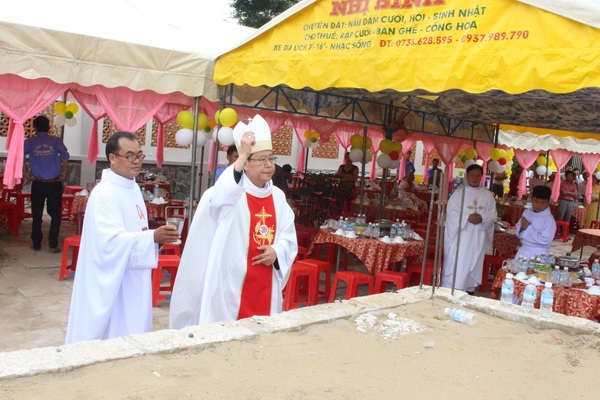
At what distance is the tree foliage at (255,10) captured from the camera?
22319 millimetres

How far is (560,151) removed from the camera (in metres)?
16.4

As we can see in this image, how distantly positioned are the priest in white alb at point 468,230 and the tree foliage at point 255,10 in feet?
54.0

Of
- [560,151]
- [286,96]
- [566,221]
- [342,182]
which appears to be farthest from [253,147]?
[560,151]

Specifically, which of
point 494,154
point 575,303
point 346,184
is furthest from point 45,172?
point 494,154

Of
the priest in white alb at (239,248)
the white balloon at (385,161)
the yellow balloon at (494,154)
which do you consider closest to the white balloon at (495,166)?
the yellow balloon at (494,154)

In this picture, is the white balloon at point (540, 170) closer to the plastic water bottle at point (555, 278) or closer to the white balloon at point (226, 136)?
the white balloon at point (226, 136)

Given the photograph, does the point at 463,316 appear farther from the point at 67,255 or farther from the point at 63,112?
the point at 63,112

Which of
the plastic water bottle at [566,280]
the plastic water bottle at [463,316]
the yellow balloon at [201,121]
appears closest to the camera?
the plastic water bottle at [463,316]

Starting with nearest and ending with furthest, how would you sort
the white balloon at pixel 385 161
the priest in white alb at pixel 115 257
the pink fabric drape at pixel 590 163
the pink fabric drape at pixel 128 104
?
the priest in white alb at pixel 115 257 < the pink fabric drape at pixel 128 104 < the white balloon at pixel 385 161 < the pink fabric drape at pixel 590 163

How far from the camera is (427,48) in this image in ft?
17.3

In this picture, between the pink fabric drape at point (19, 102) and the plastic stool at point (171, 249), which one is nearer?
the pink fabric drape at point (19, 102)

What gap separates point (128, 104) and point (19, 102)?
1218 mm

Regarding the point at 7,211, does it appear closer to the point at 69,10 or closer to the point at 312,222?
the point at 69,10

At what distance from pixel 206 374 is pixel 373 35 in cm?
386
